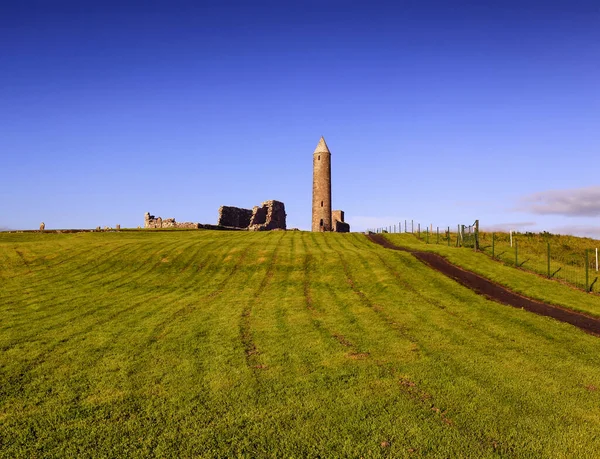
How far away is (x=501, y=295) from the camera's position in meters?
23.8

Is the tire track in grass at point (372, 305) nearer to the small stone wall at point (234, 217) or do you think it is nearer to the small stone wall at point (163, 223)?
the small stone wall at point (163, 223)

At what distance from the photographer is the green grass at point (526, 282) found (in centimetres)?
2238

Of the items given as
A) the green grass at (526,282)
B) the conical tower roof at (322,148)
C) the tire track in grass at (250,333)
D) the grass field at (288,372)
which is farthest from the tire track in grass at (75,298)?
the conical tower roof at (322,148)

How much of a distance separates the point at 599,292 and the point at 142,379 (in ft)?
86.3

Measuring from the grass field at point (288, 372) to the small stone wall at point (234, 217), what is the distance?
45.0 metres

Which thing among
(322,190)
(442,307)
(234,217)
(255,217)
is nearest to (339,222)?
(322,190)

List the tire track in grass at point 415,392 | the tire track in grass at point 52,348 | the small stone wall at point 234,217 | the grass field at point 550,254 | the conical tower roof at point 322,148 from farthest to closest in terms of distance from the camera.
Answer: the conical tower roof at point 322,148
the small stone wall at point 234,217
the grass field at point 550,254
the tire track in grass at point 52,348
the tire track in grass at point 415,392

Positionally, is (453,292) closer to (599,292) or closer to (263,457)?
(599,292)

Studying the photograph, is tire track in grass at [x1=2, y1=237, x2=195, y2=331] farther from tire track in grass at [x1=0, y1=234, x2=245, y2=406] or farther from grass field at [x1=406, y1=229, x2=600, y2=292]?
grass field at [x1=406, y1=229, x2=600, y2=292]

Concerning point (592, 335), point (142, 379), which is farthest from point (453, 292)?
point (142, 379)

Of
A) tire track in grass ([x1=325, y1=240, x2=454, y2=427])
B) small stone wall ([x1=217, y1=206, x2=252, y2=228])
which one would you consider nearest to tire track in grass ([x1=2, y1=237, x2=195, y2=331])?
tire track in grass ([x1=325, y1=240, x2=454, y2=427])

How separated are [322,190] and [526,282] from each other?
168ft

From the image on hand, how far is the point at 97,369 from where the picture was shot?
→ 462 inches

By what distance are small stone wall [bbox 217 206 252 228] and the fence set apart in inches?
1231
